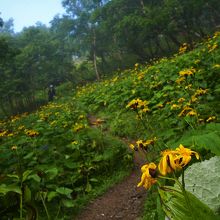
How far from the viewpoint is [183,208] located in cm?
143

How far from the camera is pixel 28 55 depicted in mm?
32375

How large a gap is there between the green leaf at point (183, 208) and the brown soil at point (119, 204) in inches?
121

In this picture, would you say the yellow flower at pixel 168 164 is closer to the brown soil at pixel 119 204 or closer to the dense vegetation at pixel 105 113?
the dense vegetation at pixel 105 113

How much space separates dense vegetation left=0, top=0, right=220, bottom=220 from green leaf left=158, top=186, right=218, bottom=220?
1 centimetres

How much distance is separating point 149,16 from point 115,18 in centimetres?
499

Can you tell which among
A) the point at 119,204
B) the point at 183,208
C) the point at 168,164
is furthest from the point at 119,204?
the point at 168,164

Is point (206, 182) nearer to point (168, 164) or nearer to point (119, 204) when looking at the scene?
point (168, 164)

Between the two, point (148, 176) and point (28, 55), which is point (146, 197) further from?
point (28, 55)

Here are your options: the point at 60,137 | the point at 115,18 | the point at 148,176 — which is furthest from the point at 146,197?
the point at 115,18

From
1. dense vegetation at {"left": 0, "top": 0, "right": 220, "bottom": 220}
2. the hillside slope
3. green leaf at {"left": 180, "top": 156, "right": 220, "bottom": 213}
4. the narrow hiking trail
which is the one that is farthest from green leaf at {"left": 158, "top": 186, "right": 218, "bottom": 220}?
the narrow hiking trail

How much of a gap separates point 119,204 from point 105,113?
25.5 ft

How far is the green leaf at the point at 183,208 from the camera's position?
4.62 ft

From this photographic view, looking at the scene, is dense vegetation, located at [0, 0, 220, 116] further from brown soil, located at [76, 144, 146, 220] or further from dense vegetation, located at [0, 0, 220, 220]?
brown soil, located at [76, 144, 146, 220]

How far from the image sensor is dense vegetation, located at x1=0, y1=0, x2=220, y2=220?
3.69 m
